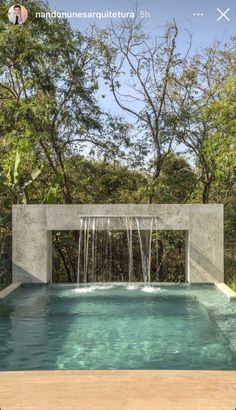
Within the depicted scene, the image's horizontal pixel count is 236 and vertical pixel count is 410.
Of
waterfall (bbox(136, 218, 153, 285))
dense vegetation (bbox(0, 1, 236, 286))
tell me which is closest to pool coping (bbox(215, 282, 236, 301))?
waterfall (bbox(136, 218, 153, 285))

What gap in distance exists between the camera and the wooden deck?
3064 mm

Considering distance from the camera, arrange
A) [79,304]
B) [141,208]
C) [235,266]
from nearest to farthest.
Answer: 1. [79,304]
2. [141,208]
3. [235,266]

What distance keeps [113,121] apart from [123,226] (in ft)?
14.2

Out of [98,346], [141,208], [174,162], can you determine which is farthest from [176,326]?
[174,162]

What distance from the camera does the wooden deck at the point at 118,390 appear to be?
10.1ft

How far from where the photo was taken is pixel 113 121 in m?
13.3

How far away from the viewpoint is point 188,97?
13.2 m

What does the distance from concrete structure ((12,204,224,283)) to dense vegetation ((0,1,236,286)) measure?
79.8 inches

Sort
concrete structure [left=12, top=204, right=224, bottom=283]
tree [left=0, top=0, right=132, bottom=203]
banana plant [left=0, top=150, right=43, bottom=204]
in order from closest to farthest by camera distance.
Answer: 1. concrete structure [left=12, top=204, right=224, bottom=283]
2. banana plant [left=0, top=150, right=43, bottom=204]
3. tree [left=0, top=0, right=132, bottom=203]

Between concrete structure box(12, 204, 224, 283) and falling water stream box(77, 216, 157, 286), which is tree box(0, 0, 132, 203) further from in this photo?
concrete structure box(12, 204, 224, 283)

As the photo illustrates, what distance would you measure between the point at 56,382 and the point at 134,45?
37.0 feet

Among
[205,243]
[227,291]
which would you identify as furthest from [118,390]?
[205,243]

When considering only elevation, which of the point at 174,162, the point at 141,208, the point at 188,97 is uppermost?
the point at 188,97

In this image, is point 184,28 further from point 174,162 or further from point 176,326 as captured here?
point 176,326
